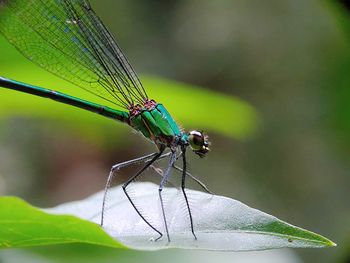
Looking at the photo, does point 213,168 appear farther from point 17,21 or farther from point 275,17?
point 17,21

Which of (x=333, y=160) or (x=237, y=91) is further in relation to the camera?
(x=237, y=91)

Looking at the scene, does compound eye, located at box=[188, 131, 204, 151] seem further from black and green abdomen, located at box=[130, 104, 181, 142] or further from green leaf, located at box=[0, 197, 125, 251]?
green leaf, located at box=[0, 197, 125, 251]

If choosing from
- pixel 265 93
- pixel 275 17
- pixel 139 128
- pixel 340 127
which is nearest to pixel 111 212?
pixel 139 128

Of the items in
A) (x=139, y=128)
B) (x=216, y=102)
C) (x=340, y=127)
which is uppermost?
(x=340, y=127)

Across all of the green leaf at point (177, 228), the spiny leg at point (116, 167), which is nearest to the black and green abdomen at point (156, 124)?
the spiny leg at point (116, 167)

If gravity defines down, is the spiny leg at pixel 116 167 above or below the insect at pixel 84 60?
below

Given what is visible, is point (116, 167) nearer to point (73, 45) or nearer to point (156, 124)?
point (156, 124)

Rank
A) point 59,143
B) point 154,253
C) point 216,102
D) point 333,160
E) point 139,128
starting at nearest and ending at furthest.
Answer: point 154,253 → point 139,128 → point 216,102 → point 333,160 → point 59,143

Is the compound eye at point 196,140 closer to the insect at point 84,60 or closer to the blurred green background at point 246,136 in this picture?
the insect at point 84,60

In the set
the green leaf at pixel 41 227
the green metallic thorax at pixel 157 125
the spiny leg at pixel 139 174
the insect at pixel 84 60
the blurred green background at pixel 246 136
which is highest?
the blurred green background at pixel 246 136
